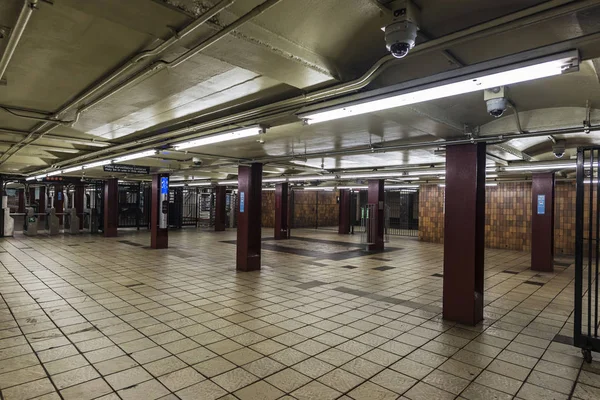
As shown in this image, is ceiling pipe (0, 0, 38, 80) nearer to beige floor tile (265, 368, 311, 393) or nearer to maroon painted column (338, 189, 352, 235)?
beige floor tile (265, 368, 311, 393)

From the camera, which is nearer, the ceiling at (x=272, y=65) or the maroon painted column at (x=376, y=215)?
the ceiling at (x=272, y=65)

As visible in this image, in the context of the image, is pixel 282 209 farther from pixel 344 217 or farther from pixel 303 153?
pixel 303 153

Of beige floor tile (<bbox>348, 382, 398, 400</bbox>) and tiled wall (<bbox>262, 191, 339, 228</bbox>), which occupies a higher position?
tiled wall (<bbox>262, 191, 339, 228</bbox>)

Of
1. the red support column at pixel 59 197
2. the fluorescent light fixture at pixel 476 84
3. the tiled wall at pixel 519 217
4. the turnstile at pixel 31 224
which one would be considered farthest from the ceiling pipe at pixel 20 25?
the red support column at pixel 59 197

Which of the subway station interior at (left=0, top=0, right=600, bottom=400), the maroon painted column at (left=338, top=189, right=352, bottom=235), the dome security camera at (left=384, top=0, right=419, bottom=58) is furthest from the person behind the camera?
the maroon painted column at (left=338, top=189, right=352, bottom=235)

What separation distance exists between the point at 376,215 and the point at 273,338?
9.73m

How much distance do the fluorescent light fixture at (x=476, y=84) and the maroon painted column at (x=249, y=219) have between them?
585 centimetres

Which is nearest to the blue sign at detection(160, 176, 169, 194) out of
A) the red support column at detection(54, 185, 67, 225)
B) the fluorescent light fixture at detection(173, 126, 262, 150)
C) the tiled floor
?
the tiled floor

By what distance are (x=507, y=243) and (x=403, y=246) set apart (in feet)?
14.5

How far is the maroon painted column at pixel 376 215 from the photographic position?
13.6m

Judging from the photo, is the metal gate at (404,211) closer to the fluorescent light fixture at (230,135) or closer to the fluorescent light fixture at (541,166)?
the fluorescent light fixture at (541,166)

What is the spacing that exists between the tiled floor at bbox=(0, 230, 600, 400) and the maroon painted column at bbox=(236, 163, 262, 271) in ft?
1.89

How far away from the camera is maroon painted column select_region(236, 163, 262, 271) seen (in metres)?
9.14

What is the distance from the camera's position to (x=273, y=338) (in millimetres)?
4629
